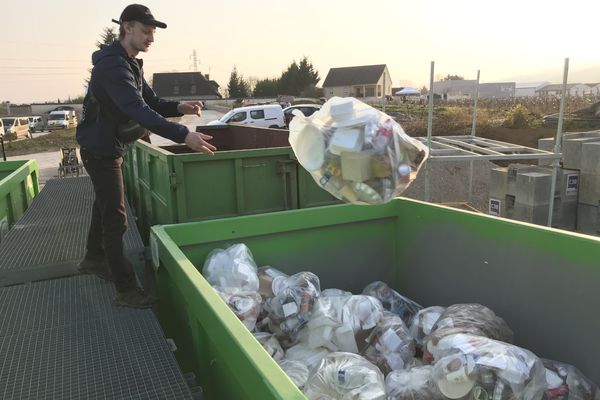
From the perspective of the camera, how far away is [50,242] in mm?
3992

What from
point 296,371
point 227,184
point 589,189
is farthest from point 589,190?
point 296,371

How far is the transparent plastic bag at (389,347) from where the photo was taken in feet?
8.89

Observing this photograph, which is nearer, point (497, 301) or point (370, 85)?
point (497, 301)

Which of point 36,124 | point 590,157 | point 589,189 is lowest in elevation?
point 36,124

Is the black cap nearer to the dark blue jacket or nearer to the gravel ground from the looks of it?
the dark blue jacket

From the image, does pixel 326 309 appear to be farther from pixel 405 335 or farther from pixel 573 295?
pixel 573 295

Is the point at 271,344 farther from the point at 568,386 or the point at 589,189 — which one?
the point at 589,189

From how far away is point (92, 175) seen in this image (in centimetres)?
316

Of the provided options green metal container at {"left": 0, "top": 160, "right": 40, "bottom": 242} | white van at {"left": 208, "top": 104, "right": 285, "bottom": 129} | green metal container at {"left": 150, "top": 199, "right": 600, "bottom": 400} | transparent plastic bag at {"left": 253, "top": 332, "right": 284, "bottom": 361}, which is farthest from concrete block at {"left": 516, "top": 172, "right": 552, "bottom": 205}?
white van at {"left": 208, "top": 104, "right": 285, "bottom": 129}

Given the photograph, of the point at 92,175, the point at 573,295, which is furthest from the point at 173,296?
the point at 573,295

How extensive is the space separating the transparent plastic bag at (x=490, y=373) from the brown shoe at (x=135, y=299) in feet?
5.53

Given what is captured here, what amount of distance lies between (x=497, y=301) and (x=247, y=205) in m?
2.05

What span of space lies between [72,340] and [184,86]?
7718 cm

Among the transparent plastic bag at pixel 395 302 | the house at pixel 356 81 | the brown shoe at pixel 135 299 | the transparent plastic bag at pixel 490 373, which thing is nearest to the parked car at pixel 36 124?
the house at pixel 356 81
